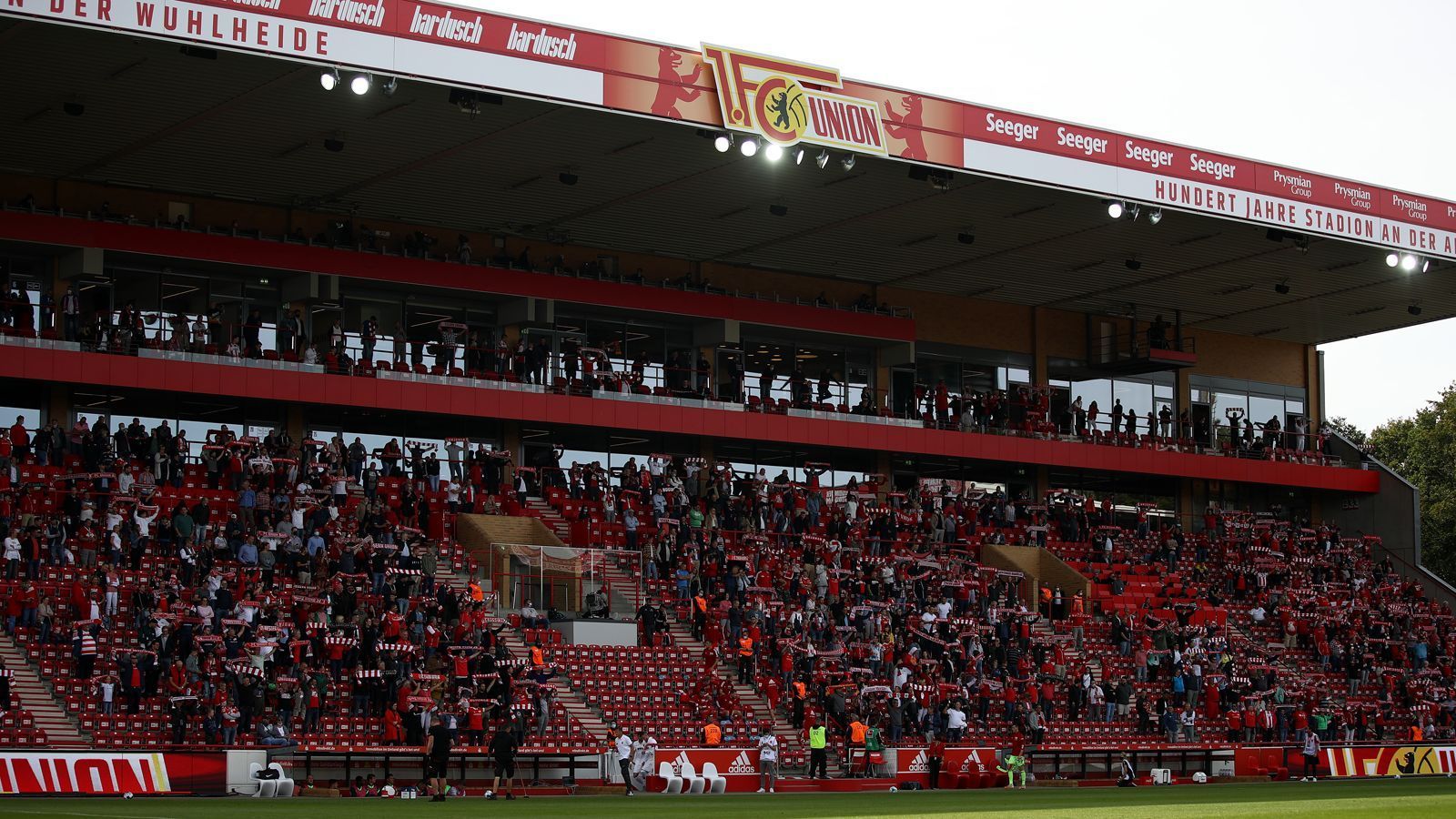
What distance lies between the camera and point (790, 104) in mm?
37750

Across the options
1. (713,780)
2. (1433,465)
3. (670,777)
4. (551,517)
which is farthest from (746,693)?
(1433,465)

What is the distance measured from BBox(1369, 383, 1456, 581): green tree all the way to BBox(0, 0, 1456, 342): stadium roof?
25.1 m

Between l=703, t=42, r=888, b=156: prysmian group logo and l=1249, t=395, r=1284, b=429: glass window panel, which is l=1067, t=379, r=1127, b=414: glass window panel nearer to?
l=1249, t=395, r=1284, b=429: glass window panel

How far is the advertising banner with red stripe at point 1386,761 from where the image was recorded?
38.5 meters

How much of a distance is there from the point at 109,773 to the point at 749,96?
1837 centimetres

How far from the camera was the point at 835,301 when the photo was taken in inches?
2003

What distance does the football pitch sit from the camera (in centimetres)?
2242

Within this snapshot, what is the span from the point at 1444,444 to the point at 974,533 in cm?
4146

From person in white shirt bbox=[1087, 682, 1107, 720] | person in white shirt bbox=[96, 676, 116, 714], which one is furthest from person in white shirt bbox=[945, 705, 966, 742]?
person in white shirt bbox=[96, 676, 116, 714]

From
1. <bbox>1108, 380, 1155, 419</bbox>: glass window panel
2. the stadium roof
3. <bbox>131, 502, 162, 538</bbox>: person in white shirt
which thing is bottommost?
<bbox>131, 502, 162, 538</bbox>: person in white shirt

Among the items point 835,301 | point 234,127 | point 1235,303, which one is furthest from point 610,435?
point 1235,303

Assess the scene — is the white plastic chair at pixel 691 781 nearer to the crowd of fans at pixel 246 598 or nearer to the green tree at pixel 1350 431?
the crowd of fans at pixel 246 598

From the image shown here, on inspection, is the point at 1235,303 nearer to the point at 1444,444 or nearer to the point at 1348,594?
the point at 1348,594

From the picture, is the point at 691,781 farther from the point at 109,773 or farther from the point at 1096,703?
the point at 1096,703
